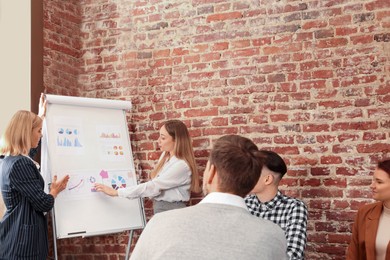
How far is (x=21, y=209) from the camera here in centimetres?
365

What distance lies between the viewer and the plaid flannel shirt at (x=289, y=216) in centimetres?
338

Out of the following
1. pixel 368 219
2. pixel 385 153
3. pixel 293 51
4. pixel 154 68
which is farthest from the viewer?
pixel 154 68

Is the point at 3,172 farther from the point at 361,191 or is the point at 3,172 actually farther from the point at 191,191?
the point at 361,191

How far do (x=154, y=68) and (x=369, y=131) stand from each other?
6.11 feet

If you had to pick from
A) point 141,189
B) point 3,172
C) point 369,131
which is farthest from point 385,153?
point 3,172

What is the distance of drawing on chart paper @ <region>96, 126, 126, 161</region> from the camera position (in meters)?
4.56

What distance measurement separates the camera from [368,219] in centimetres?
358

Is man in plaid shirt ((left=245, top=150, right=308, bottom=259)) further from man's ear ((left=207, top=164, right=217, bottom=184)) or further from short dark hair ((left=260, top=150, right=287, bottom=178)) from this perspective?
man's ear ((left=207, top=164, right=217, bottom=184))

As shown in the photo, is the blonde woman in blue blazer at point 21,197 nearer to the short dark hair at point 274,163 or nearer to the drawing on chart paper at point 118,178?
the drawing on chart paper at point 118,178

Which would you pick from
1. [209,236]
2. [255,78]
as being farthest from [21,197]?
[209,236]

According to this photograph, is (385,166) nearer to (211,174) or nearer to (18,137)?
(211,174)

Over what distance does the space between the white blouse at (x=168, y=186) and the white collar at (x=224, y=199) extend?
8.15 feet

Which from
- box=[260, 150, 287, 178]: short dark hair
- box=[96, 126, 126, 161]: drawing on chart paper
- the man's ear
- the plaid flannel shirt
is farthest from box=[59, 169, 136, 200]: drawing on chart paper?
the man's ear

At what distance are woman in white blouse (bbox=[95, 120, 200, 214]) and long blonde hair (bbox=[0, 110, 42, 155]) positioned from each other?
2.70 ft
